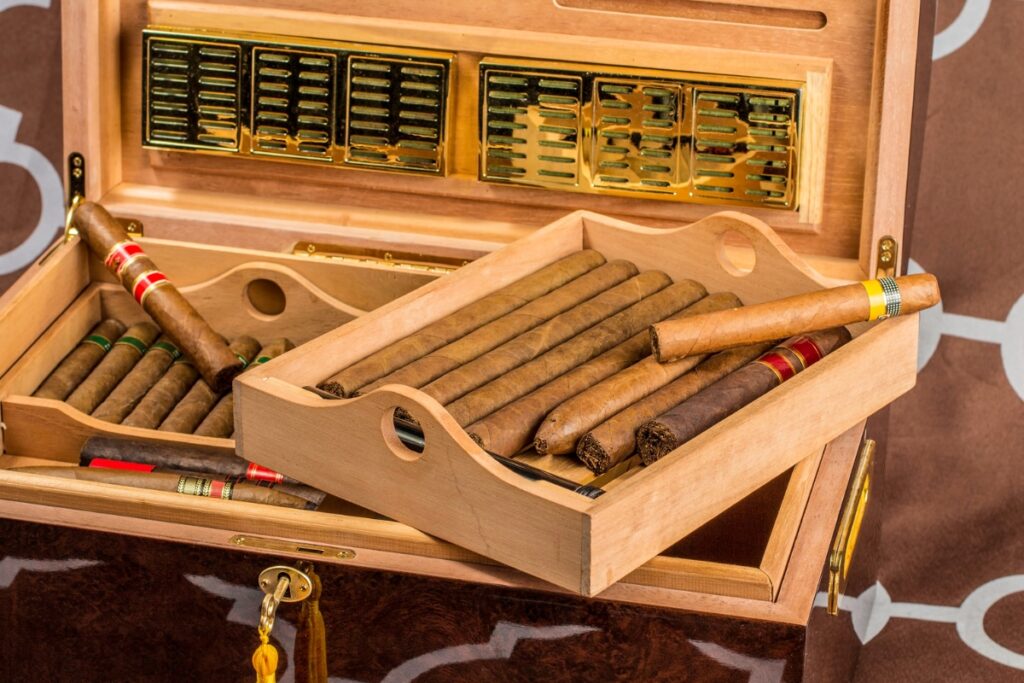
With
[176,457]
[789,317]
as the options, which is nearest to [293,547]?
[176,457]

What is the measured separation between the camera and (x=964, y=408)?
2621mm

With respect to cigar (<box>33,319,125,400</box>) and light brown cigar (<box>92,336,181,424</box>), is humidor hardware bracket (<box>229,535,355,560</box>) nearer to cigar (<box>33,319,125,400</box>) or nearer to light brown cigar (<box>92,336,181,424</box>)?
light brown cigar (<box>92,336,181,424</box>)

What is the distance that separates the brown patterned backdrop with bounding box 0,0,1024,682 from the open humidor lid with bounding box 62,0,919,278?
0.36m

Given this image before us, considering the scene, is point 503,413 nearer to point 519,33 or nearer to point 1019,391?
point 519,33

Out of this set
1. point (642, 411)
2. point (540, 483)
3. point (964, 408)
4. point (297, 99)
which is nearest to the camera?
point (540, 483)

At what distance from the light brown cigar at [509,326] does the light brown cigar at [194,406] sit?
0.45 metres

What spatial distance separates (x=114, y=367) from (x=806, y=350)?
1.05m

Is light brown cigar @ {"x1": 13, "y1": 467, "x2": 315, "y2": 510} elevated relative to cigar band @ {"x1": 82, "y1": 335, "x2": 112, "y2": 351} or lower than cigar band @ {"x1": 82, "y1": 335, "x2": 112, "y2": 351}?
lower

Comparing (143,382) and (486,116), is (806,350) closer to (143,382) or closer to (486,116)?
(486,116)

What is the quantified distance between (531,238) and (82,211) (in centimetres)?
74

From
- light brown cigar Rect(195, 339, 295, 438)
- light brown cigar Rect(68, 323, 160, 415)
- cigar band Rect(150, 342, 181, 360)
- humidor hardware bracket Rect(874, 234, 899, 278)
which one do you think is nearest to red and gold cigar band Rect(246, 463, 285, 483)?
light brown cigar Rect(195, 339, 295, 438)

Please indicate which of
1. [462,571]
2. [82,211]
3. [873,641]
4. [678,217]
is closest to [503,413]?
[462,571]

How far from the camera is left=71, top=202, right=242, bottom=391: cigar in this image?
2.20 metres

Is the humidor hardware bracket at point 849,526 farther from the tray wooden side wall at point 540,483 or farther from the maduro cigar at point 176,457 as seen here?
the maduro cigar at point 176,457
